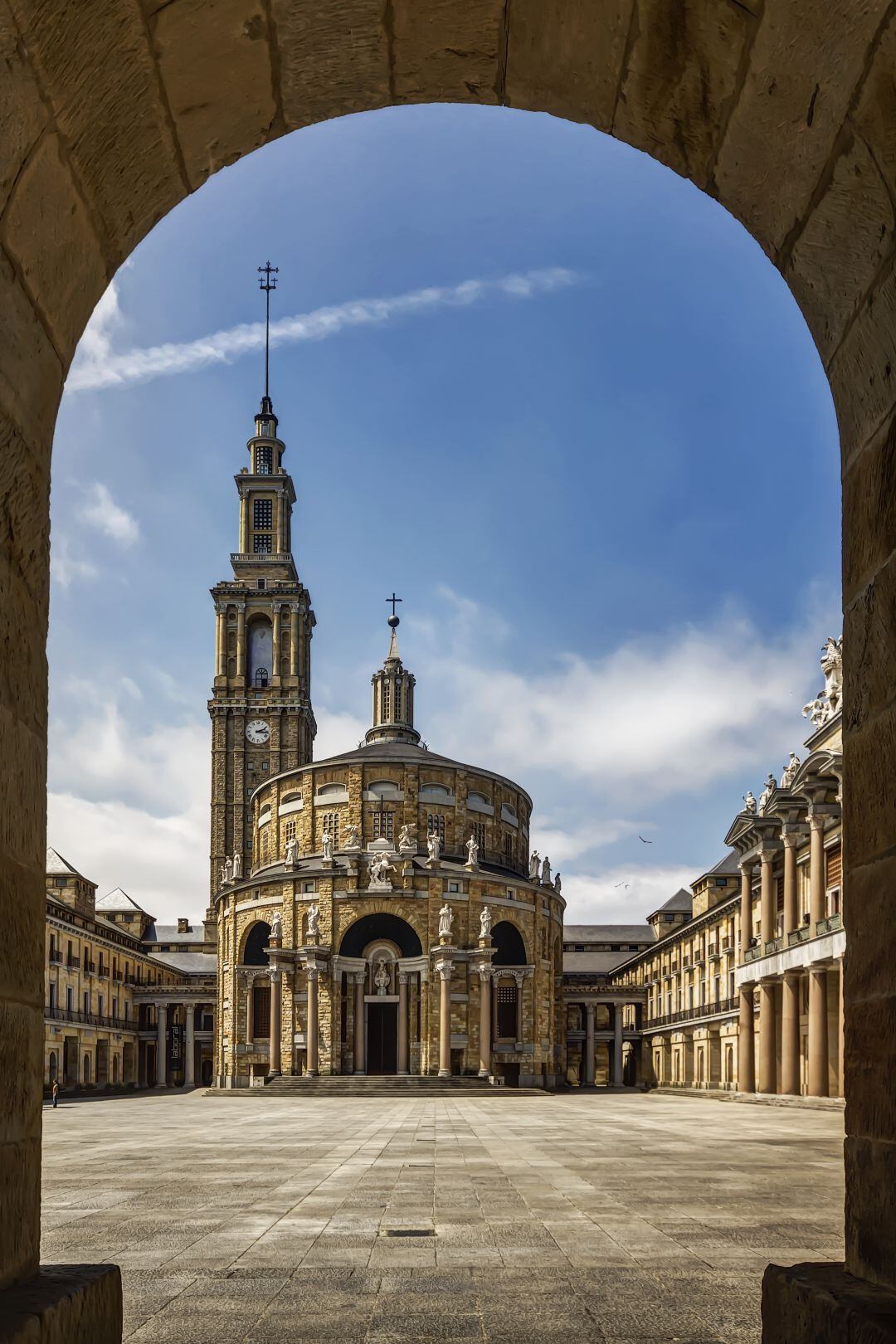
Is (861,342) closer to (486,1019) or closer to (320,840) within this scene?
(486,1019)

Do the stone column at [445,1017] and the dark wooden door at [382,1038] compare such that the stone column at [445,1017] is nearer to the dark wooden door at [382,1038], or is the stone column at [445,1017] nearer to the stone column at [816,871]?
the dark wooden door at [382,1038]

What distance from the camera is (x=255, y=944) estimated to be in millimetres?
78250

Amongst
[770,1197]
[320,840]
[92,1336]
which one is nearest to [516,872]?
[320,840]

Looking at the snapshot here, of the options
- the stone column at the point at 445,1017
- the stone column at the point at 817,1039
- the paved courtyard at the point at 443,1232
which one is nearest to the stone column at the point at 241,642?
the stone column at the point at 445,1017

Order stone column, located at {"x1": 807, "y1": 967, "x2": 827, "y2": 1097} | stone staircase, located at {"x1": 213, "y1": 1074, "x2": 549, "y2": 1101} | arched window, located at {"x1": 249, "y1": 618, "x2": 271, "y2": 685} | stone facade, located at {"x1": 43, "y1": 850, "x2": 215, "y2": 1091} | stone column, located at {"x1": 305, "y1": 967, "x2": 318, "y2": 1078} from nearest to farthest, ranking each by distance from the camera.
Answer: stone column, located at {"x1": 807, "y1": 967, "x2": 827, "y2": 1097} < stone staircase, located at {"x1": 213, "y1": 1074, "x2": 549, "y2": 1101} < stone column, located at {"x1": 305, "y1": 967, "x2": 318, "y2": 1078} < stone facade, located at {"x1": 43, "y1": 850, "x2": 215, "y2": 1091} < arched window, located at {"x1": 249, "y1": 618, "x2": 271, "y2": 685}

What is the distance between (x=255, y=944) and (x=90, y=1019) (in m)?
13.7

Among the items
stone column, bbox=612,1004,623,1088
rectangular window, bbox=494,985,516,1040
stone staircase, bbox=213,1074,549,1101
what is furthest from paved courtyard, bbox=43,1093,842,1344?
stone column, bbox=612,1004,623,1088

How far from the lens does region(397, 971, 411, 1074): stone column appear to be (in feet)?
236

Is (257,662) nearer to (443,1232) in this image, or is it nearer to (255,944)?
(255,944)

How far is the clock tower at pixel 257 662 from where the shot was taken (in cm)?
10981

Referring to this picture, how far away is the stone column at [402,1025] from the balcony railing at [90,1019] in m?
19.7

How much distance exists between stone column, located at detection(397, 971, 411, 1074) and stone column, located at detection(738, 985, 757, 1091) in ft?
66.4

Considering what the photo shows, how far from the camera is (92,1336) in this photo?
A: 5.05 metres

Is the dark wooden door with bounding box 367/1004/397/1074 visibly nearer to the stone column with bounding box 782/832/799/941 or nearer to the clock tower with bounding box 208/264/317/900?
the stone column with bounding box 782/832/799/941
